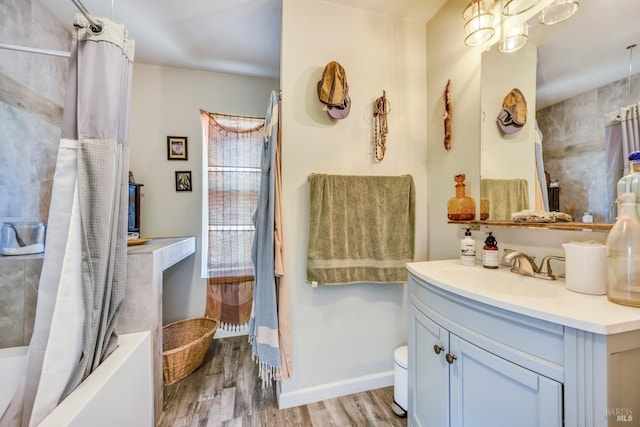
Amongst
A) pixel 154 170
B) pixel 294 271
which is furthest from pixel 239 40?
pixel 294 271

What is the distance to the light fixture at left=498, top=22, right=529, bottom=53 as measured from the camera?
3.70 ft

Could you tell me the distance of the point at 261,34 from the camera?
5.83 ft

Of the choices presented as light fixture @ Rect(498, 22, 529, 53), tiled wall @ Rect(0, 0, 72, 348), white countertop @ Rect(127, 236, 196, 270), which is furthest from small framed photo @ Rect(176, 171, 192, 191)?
light fixture @ Rect(498, 22, 529, 53)

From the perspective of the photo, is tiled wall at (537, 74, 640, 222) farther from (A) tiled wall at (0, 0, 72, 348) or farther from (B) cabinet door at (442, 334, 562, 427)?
(A) tiled wall at (0, 0, 72, 348)

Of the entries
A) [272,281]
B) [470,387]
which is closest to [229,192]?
[272,281]

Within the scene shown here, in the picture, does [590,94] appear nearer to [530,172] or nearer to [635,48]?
[635,48]

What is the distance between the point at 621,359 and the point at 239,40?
249 centimetres

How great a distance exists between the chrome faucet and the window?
1776mm

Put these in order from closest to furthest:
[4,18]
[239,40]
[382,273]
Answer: [4,18]
[382,273]
[239,40]

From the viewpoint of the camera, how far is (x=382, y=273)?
58.9 inches

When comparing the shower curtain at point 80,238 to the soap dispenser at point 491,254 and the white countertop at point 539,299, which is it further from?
the soap dispenser at point 491,254

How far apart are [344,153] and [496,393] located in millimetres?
1295

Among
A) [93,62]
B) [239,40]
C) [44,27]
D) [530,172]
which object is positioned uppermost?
[239,40]

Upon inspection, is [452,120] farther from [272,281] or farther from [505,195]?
[272,281]
